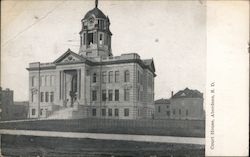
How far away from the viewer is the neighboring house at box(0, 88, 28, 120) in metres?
2.30

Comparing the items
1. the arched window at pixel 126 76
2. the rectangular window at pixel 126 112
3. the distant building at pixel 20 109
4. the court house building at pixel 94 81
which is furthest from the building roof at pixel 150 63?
the distant building at pixel 20 109

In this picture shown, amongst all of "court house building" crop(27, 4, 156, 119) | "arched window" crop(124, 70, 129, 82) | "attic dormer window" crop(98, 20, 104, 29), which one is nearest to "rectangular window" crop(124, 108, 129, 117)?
"court house building" crop(27, 4, 156, 119)

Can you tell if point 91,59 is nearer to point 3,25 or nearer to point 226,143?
point 3,25

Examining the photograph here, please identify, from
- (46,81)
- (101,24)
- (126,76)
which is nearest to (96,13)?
(101,24)

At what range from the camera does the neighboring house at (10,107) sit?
7.55 feet

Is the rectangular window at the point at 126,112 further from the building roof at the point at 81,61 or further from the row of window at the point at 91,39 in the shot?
the row of window at the point at 91,39

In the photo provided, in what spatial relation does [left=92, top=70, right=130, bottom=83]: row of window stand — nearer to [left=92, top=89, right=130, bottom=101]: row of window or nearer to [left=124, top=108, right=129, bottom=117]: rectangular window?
[left=92, top=89, right=130, bottom=101]: row of window

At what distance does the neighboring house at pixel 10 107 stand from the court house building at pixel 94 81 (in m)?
0.06

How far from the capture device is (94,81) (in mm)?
2164

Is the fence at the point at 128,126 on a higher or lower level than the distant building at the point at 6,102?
lower

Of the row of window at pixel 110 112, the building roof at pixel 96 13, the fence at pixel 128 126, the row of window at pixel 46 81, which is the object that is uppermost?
the building roof at pixel 96 13

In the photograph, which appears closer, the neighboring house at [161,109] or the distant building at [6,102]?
the neighboring house at [161,109]

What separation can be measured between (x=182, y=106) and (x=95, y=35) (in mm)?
640

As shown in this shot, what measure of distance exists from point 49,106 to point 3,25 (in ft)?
1.87
